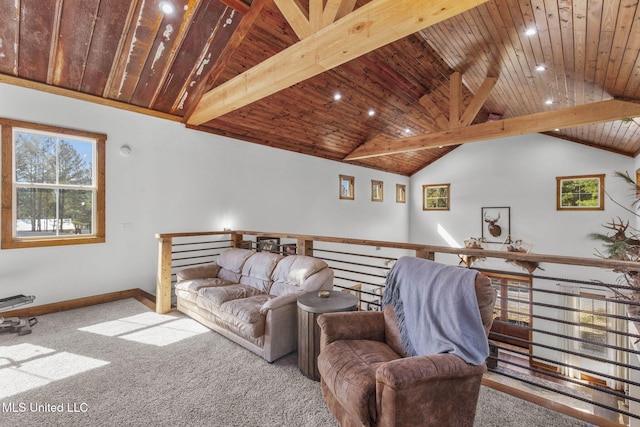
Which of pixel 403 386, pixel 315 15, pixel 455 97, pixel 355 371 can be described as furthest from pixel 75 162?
pixel 455 97

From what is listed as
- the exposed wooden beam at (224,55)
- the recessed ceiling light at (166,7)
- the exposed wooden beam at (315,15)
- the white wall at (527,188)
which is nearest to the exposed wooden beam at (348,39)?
the exposed wooden beam at (315,15)

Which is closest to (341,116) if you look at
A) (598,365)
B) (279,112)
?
→ (279,112)

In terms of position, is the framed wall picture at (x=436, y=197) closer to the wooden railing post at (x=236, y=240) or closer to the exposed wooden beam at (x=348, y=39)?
the wooden railing post at (x=236, y=240)

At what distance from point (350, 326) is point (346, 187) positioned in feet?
20.1

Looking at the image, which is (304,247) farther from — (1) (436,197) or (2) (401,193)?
(1) (436,197)

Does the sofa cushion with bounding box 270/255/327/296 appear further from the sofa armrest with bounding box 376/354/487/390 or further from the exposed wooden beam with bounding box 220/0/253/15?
the exposed wooden beam with bounding box 220/0/253/15

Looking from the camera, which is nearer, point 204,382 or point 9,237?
point 204,382

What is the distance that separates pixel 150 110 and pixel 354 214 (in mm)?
5428

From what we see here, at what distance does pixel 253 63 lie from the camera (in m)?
4.18

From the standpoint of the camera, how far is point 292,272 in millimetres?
3238

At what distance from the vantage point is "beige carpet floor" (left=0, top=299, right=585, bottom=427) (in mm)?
1919

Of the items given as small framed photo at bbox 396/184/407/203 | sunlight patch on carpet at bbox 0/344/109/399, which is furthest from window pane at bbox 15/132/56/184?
small framed photo at bbox 396/184/407/203

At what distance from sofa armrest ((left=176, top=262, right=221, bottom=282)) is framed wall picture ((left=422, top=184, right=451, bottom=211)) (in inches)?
301

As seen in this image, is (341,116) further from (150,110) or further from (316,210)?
(150,110)
